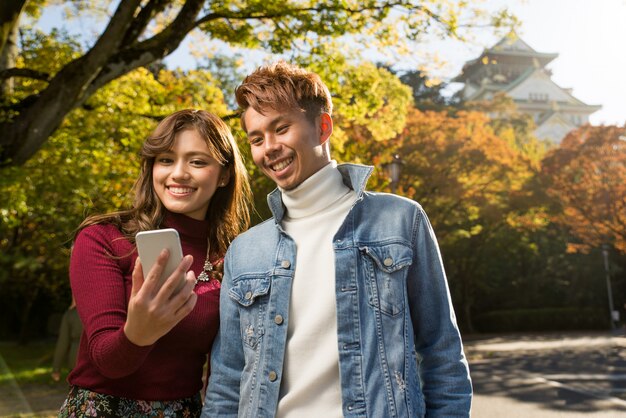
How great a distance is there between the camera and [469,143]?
23.8 m

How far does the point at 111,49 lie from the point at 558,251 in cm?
2710

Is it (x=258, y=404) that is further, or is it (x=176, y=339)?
(x=176, y=339)

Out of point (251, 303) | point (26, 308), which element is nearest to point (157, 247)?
point (251, 303)

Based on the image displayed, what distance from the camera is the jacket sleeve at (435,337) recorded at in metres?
1.81

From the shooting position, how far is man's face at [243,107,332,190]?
198 centimetres

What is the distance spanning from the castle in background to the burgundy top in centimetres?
4229

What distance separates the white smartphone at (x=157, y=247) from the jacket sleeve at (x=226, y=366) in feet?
1.30

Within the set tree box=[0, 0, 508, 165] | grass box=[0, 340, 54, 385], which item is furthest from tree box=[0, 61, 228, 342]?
grass box=[0, 340, 54, 385]

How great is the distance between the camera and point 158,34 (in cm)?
882

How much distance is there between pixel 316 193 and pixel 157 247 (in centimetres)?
56

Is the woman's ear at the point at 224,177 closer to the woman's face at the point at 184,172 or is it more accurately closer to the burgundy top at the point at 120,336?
the woman's face at the point at 184,172

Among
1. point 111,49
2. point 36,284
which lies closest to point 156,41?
point 111,49

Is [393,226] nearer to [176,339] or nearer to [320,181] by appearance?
[320,181]

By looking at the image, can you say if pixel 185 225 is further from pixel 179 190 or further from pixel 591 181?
pixel 591 181
